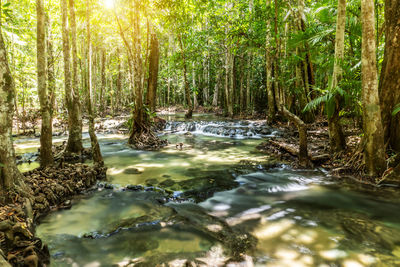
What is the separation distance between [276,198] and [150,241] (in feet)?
9.85

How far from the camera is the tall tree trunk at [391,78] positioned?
5.61 m

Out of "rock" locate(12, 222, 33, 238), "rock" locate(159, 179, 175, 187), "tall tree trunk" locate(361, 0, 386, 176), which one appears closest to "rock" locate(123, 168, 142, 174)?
"rock" locate(159, 179, 175, 187)

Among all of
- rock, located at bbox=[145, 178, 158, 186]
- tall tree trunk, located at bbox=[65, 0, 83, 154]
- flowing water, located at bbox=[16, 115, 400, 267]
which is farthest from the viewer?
tall tree trunk, located at bbox=[65, 0, 83, 154]

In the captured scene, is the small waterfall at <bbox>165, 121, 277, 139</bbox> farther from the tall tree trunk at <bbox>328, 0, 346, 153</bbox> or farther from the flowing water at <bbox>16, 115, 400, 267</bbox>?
the tall tree trunk at <bbox>328, 0, 346, 153</bbox>

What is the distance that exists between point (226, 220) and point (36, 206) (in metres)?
3.36

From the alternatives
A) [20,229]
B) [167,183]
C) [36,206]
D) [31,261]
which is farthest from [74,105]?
[31,261]

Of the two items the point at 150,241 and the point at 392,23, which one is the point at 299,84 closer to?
the point at 392,23

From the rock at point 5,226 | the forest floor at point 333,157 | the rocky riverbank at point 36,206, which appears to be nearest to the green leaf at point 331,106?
the forest floor at point 333,157

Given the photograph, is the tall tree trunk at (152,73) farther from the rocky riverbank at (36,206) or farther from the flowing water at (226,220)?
the rocky riverbank at (36,206)

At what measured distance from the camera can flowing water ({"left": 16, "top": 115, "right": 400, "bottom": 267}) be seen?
344 cm

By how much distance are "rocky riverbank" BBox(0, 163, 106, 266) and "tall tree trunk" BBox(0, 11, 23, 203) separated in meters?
0.23

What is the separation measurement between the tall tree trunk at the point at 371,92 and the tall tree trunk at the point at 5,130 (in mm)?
6716

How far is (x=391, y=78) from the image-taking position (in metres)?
5.76

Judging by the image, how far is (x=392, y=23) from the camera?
5656 millimetres
